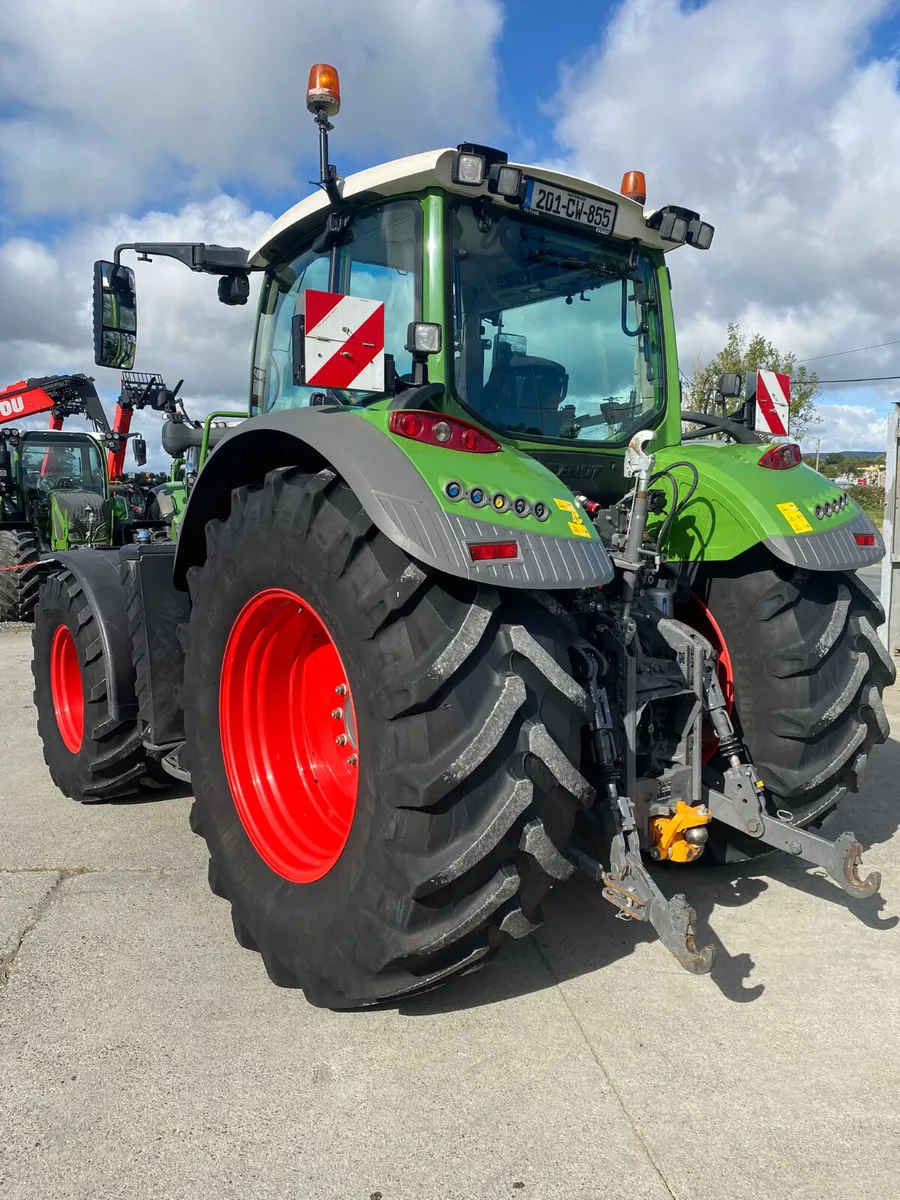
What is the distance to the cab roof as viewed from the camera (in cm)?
259

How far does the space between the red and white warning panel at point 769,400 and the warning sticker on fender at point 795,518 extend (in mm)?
1028

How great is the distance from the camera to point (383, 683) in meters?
1.99

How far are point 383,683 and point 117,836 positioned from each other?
2213mm

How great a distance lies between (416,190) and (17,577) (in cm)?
965

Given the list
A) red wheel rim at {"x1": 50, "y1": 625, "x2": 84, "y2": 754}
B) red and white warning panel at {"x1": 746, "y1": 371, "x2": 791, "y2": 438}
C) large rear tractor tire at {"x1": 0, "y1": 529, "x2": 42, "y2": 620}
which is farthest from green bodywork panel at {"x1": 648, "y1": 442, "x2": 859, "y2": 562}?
large rear tractor tire at {"x1": 0, "y1": 529, "x2": 42, "y2": 620}

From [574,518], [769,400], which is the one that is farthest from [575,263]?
[574,518]

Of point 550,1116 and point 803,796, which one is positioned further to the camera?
point 803,796

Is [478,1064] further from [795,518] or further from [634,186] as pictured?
[634,186]

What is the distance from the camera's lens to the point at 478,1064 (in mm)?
2061

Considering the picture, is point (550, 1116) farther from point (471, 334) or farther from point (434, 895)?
point (471, 334)

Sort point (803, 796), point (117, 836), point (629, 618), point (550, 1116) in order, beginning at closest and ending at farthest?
point (550, 1116)
point (629, 618)
point (803, 796)
point (117, 836)

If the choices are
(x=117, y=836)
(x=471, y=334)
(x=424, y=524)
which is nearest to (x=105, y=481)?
(x=117, y=836)

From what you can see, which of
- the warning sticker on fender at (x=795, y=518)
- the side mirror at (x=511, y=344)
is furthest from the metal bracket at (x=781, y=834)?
the side mirror at (x=511, y=344)

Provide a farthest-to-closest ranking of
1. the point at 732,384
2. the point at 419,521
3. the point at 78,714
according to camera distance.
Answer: the point at 78,714 → the point at 732,384 → the point at 419,521
